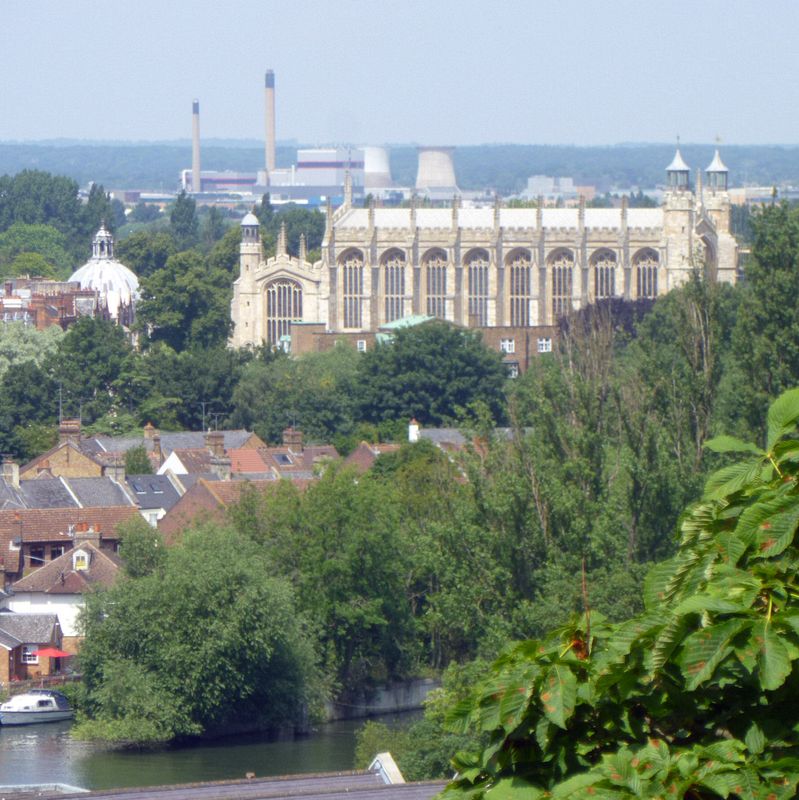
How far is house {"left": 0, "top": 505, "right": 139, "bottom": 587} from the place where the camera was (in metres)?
50.0

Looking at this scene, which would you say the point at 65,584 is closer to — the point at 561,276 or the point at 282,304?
the point at 282,304

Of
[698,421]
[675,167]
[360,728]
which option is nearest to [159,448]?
[360,728]

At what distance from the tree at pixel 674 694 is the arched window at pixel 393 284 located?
9868 centimetres

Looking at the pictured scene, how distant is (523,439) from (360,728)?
6.55m

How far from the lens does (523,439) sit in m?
36.1

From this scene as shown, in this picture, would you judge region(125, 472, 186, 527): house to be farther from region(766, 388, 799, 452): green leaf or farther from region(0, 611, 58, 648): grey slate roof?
region(766, 388, 799, 452): green leaf

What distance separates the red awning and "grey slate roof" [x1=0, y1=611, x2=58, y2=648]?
0.75ft

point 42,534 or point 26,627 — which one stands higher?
point 42,534

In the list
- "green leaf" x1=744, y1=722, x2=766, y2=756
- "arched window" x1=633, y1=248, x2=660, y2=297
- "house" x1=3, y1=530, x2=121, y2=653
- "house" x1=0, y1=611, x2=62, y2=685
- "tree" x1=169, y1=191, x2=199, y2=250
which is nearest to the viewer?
"green leaf" x1=744, y1=722, x2=766, y2=756

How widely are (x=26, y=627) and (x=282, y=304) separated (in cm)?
6308

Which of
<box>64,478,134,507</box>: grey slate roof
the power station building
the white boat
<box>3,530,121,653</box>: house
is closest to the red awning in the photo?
<box>3,530,121,653</box>: house

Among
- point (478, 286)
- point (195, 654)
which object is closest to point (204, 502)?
point (195, 654)

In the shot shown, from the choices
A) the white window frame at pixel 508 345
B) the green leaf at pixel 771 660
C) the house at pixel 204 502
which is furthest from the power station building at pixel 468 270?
the green leaf at pixel 771 660

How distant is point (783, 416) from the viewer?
29.7 feet
